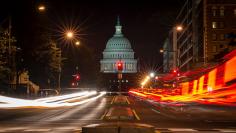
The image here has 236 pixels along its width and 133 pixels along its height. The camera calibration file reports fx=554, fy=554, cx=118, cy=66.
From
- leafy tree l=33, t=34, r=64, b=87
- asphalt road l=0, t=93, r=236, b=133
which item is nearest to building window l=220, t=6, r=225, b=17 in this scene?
leafy tree l=33, t=34, r=64, b=87

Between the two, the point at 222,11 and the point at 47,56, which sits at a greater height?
the point at 222,11

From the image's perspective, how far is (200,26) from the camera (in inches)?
5074

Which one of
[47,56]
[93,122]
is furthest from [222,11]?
[93,122]

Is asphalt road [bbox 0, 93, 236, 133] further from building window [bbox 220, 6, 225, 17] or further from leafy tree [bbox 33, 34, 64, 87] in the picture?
building window [bbox 220, 6, 225, 17]

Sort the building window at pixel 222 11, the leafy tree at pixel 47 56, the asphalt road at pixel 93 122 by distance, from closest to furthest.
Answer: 1. the asphalt road at pixel 93 122
2. the leafy tree at pixel 47 56
3. the building window at pixel 222 11

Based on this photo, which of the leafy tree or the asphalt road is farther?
the leafy tree

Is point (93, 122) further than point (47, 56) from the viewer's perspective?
No

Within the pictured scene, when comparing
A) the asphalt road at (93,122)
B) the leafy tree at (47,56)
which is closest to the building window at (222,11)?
the leafy tree at (47,56)

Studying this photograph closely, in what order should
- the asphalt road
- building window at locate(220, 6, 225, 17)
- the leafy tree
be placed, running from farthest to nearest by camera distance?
building window at locate(220, 6, 225, 17)
the leafy tree
the asphalt road

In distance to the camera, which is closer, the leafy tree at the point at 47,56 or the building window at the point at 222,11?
the leafy tree at the point at 47,56

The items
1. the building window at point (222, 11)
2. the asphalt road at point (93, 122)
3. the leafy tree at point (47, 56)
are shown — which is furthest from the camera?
the building window at point (222, 11)

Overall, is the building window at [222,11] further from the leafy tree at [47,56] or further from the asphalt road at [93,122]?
the asphalt road at [93,122]

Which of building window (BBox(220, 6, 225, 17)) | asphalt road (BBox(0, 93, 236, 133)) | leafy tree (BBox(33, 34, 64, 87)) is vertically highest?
building window (BBox(220, 6, 225, 17))

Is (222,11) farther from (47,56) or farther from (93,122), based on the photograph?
(93,122)
